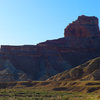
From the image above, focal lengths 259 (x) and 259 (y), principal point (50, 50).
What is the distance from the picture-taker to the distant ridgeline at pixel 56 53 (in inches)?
4742

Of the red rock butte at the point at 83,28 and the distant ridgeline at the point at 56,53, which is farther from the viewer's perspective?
the red rock butte at the point at 83,28

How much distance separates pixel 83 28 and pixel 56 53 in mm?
26399

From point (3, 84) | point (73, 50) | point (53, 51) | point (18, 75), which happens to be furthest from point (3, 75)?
point (73, 50)

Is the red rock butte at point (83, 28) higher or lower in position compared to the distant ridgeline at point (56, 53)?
higher

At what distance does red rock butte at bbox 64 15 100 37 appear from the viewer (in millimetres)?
150625

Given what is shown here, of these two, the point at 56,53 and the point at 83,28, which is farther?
the point at 83,28

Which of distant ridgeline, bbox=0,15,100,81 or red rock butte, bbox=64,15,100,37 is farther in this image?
red rock butte, bbox=64,15,100,37

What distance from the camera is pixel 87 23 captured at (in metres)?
155

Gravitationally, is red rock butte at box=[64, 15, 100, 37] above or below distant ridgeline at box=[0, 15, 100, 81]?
above

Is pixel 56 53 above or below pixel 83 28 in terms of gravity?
below

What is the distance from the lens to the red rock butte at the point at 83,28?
151m

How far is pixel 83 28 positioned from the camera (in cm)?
15150

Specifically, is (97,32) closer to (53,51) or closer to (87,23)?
(87,23)

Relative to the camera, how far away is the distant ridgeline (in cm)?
12044
